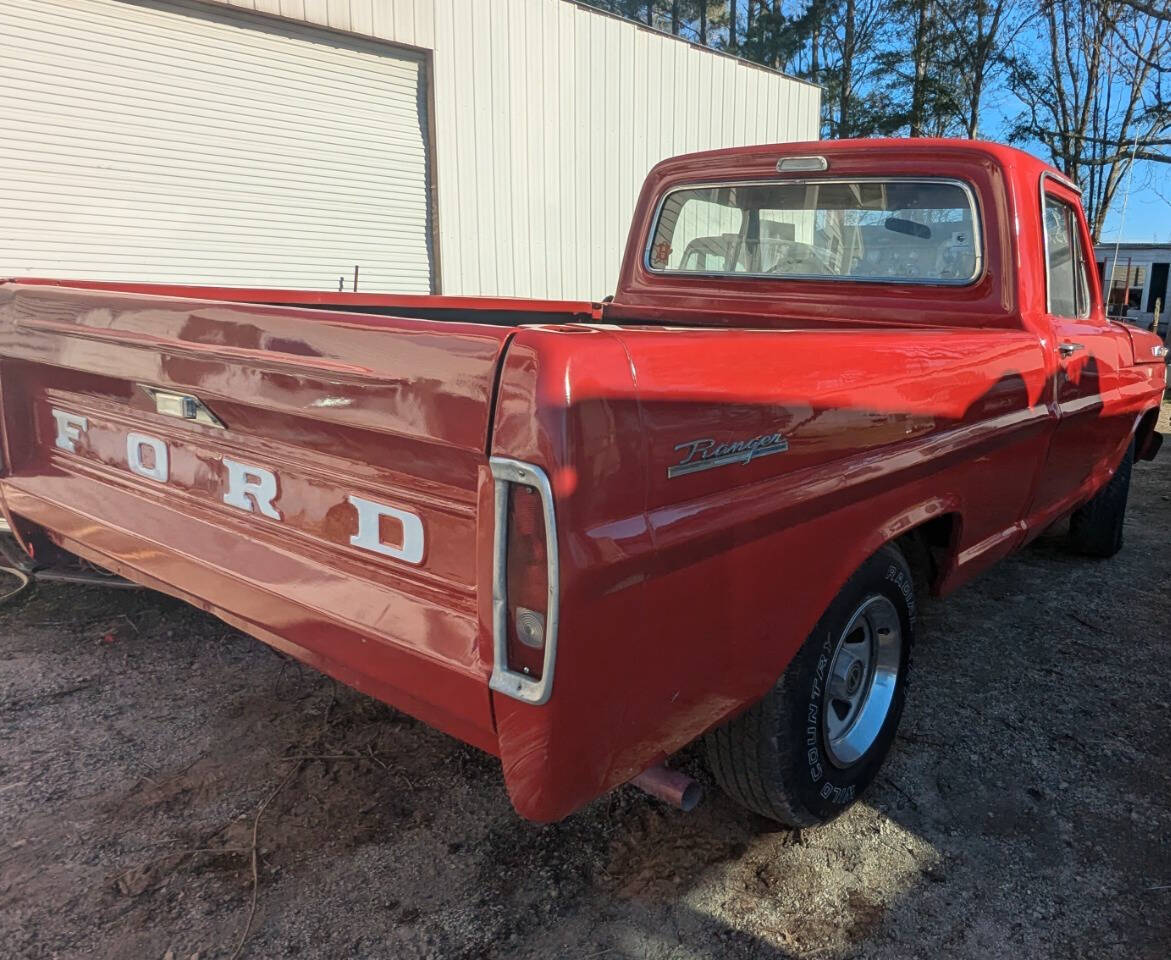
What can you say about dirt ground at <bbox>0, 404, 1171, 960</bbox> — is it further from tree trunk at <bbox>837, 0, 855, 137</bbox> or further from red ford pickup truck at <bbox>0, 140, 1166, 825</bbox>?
tree trunk at <bbox>837, 0, 855, 137</bbox>

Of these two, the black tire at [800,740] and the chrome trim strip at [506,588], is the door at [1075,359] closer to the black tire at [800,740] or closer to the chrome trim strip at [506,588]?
the black tire at [800,740]

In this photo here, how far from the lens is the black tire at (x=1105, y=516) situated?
459 centimetres

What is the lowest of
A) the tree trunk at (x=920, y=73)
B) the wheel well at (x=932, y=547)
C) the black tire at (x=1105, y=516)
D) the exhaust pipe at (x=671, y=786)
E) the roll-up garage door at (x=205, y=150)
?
the black tire at (x=1105, y=516)

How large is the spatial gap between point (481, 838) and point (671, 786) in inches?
29.7

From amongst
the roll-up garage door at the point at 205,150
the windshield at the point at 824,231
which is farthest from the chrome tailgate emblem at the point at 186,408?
the roll-up garage door at the point at 205,150

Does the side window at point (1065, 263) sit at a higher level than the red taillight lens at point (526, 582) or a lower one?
higher

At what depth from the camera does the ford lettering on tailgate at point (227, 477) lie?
5.51 feet

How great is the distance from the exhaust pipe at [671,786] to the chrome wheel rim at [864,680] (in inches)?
27.6

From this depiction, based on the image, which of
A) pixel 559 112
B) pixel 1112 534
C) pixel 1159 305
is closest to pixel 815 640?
pixel 1112 534

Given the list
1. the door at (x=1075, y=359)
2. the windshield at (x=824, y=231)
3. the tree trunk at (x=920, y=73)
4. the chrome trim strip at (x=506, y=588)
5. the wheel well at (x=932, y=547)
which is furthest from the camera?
the tree trunk at (x=920, y=73)

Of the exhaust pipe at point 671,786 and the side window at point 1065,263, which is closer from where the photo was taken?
the exhaust pipe at point 671,786

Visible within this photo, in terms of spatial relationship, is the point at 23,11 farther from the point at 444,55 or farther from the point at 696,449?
the point at 696,449

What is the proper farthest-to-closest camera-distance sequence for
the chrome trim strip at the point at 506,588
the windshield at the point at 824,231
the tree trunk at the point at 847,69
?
the tree trunk at the point at 847,69, the windshield at the point at 824,231, the chrome trim strip at the point at 506,588

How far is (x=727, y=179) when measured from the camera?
141 inches
